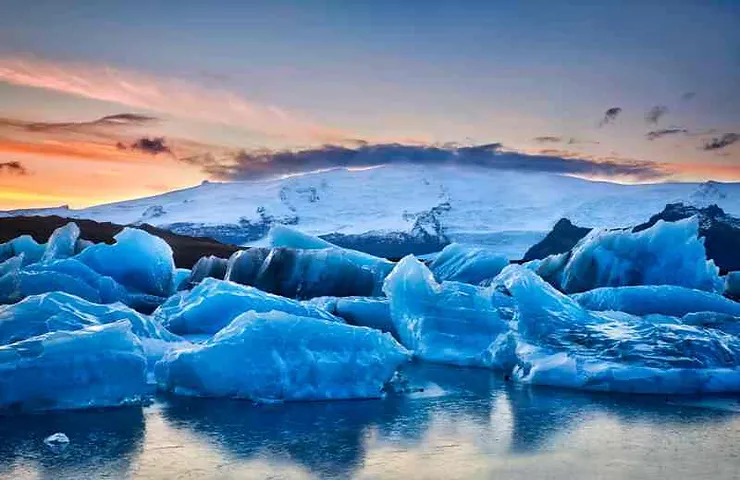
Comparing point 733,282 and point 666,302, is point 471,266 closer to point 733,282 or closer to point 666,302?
point 666,302

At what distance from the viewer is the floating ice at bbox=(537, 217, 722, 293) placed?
64.2ft

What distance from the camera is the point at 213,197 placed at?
121 meters

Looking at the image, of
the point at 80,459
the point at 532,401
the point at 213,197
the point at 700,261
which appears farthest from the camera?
the point at 213,197

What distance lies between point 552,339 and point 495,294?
9.75 feet

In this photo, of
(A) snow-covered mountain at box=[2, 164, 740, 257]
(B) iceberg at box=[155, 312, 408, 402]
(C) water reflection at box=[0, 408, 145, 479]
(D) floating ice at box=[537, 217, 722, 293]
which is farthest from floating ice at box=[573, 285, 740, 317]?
(A) snow-covered mountain at box=[2, 164, 740, 257]

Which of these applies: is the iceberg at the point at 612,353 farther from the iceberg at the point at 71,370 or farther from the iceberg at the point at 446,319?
the iceberg at the point at 71,370

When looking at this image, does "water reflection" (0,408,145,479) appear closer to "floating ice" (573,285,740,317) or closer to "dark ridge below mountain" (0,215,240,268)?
"floating ice" (573,285,740,317)

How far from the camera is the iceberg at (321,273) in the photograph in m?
20.3

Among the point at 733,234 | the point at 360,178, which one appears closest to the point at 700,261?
the point at 733,234

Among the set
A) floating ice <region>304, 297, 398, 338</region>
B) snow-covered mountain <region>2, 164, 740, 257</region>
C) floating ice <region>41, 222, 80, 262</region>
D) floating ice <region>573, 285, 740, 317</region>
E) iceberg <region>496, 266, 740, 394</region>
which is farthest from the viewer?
snow-covered mountain <region>2, 164, 740, 257</region>

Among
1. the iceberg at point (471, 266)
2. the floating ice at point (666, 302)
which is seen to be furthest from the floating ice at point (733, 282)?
the floating ice at point (666, 302)

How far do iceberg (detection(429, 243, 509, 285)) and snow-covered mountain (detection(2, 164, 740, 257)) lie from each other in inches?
1781

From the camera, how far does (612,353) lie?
487 inches

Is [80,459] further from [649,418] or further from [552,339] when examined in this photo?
[552,339]
